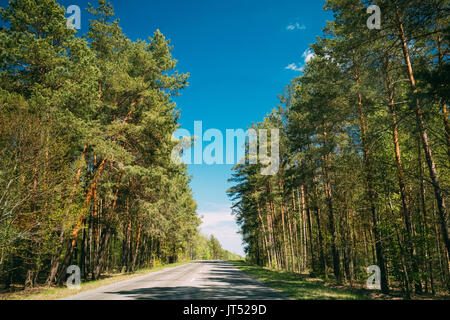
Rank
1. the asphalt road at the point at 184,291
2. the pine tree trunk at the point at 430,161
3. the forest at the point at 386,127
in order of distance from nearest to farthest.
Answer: the pine tree trunk at the point at 430,161
the asphalt road at the point at 184,291
the forest at the point at 386,127

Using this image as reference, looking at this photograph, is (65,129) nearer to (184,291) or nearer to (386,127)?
(184,291)

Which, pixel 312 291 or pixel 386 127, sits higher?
pixel 386 127

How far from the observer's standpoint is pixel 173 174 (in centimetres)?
2302

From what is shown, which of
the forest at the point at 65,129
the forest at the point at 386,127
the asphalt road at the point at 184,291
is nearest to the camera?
the asphalt road at the point at 184,291

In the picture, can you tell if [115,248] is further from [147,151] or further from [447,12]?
[447,12]

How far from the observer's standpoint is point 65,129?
537 inches

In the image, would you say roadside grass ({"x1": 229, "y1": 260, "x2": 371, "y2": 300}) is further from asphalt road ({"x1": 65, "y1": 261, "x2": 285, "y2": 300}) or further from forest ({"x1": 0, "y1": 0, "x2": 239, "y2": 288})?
forest ({"x1": 0, "y1": 0, "x2": 239, "y2": 288})

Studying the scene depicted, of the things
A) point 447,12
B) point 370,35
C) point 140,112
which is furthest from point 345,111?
point 140,112

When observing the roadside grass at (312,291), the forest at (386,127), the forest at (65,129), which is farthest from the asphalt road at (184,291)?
the forest at (386,127)

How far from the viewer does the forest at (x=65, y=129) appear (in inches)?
444

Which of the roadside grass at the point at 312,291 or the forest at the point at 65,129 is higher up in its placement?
the forest at the point at 65,129

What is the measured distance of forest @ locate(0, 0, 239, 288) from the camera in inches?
444

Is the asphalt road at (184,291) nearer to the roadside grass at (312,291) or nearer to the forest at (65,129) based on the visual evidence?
the roadside grass at (312,291)

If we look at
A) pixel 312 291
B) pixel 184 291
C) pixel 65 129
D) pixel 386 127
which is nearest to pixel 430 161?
pixel 386 127
